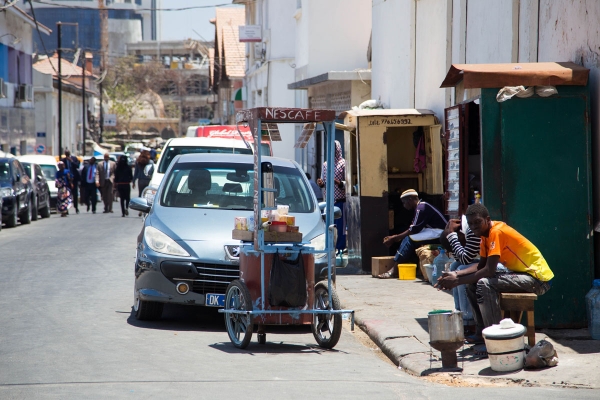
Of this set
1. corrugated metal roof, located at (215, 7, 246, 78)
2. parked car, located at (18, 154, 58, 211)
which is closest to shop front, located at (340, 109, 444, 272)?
parked car, located at (18, 154, 58, 211)

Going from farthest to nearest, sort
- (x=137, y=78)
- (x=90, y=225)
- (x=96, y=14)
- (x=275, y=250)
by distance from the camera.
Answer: (x=96, y=14) → (x=137, y=78) → (x=90, y=225) → (x=275, y=250)

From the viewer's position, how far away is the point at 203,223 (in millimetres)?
9102

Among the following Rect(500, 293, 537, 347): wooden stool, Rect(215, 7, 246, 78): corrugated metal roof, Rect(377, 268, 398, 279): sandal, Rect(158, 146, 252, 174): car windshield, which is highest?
Rect(215, 7, 246, 78): corrugated metal roof

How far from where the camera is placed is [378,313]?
31.6 ft

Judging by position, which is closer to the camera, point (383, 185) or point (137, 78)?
point (383, 185)

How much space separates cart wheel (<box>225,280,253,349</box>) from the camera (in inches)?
303

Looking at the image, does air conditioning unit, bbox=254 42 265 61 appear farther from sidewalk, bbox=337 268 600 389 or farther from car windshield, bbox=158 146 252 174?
sidewalk, bbox=337 268 600 389

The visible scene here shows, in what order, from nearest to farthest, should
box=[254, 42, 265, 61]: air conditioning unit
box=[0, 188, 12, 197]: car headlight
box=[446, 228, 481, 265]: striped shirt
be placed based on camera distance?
1. box=[446, 228, 481, 265]: striped shirt
2. box=[0, 188, 12, 197]: car headlight
3. box=[254, 42, 265, 61]: air conditioning unit

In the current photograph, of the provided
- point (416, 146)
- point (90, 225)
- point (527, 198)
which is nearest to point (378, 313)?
point (527, 198)

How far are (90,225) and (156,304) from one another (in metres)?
13.7

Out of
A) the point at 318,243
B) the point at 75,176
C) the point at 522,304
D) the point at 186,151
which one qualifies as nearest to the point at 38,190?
the point at 75,176

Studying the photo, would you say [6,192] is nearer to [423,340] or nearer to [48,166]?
[48,166]

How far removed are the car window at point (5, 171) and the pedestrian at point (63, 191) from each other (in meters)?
4.44

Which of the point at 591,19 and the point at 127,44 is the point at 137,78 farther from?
the point at 591,19
